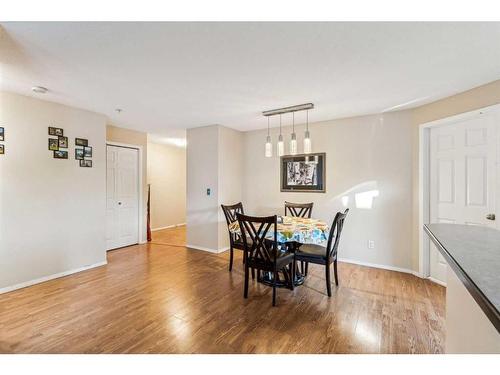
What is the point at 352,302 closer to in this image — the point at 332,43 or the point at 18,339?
the point at 332,43

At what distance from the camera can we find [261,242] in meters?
2.60

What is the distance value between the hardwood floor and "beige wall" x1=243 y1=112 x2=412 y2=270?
0.46m

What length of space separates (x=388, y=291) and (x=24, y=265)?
444 centimetres

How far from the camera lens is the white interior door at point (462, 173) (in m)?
2.59

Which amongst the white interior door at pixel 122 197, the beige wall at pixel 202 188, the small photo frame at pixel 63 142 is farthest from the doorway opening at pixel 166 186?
the small photo frame at pixel 63 142

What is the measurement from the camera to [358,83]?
2.52 metres

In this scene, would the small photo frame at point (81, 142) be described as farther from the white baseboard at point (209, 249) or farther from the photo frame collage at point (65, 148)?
the white baseboard at point (209, 249)

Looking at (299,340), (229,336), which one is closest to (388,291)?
(299,340)

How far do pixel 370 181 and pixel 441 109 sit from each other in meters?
1.25

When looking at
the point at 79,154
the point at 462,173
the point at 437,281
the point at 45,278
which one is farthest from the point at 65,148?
the point at 437,281

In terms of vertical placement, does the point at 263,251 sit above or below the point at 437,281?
above

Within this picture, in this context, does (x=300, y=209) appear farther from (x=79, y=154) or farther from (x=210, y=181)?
(x=79, y=154)

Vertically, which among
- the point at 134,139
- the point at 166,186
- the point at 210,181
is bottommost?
the point at 166,186

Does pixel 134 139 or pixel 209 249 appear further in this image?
pixel 134 139
